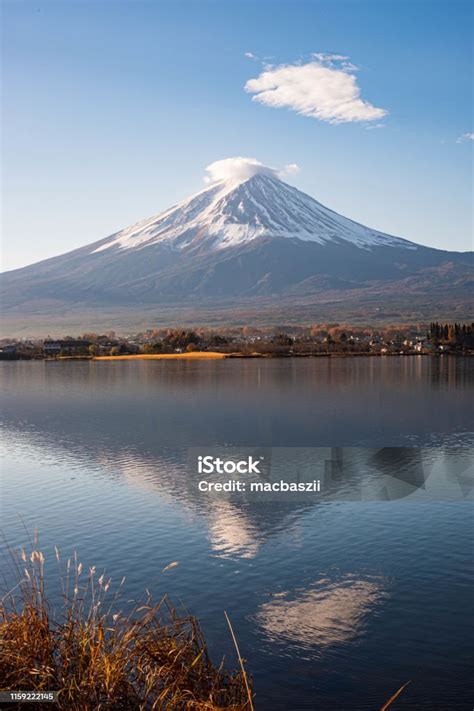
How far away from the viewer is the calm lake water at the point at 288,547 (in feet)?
23.8

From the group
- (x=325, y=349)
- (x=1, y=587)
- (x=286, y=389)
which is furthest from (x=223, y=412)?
(x=325, y=349)

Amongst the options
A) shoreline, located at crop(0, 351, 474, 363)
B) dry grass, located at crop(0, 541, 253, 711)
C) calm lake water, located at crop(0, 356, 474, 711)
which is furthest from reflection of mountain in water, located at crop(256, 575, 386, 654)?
shoreline, located at crop(0, 351, 474, 363)

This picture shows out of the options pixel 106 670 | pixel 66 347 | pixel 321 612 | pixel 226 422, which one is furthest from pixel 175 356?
pixel 106 670

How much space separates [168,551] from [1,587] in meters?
2.54

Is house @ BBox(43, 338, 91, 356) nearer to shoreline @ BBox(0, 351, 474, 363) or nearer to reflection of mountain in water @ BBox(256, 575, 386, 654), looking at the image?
shoreline @ BBox(0, 351, 474, 363)

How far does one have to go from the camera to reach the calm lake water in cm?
724

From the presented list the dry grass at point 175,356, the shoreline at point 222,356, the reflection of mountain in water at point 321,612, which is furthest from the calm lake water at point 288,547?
the dry grass at point 175,356

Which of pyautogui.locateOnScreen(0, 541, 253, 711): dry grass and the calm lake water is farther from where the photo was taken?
the calm lake water

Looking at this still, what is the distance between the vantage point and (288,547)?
11.0m

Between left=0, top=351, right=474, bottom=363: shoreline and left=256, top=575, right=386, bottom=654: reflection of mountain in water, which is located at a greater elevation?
left=0, top=351, right=474, bottom=363: shoreline

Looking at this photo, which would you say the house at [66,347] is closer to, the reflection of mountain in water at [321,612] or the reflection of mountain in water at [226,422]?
the reflection of mountain in water at [226,422]

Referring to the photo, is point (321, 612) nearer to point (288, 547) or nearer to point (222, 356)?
point (288, 547)

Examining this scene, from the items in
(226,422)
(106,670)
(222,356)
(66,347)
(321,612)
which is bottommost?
(321,612)

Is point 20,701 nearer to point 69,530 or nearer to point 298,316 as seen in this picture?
point 69,530
